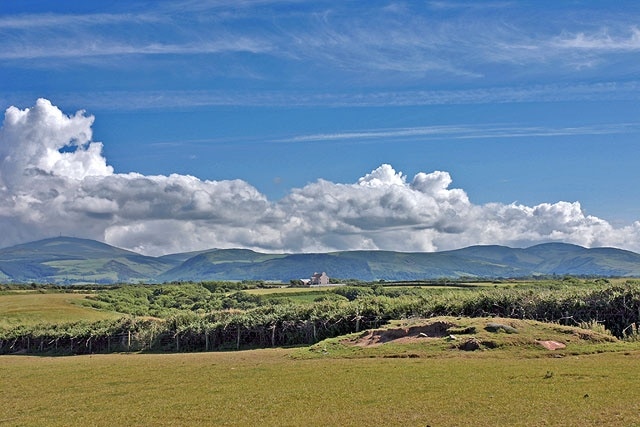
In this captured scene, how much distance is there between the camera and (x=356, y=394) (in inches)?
1188

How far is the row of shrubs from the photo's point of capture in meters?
59.9

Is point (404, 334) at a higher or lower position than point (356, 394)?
higher

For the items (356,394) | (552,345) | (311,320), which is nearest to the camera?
(356,394)

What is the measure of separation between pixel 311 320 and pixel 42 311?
80142mm

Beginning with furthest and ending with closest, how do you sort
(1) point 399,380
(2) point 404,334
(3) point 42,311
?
(3) point 42,311 → (2) point 404,334 → (1) point 399,380

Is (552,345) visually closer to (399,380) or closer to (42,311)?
(399,380)

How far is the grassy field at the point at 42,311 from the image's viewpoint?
117 m

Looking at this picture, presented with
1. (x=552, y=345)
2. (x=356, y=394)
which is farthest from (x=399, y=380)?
(x=552, y=345)

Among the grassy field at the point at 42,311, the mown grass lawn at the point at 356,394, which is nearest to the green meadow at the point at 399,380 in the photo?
the mown grass lawn at the point at 356,394

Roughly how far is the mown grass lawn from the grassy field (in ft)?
261

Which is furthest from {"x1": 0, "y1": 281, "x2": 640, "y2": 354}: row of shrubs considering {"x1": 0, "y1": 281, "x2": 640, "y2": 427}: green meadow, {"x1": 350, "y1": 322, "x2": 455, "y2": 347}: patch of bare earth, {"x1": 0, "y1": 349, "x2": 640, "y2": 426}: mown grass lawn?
{"x1": 0, "y1": 349, "x2": 640, "y2": 426}: mown grass lawn

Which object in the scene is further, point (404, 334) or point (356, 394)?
point (404, 334)

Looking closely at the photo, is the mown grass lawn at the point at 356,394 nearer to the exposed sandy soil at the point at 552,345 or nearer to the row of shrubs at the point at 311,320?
the exposed sandy soil at the point at 552,345

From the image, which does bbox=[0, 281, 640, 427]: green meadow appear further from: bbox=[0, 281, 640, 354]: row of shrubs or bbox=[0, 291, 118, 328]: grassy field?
bbox=[0, 291, 118, 328]: grassy field
